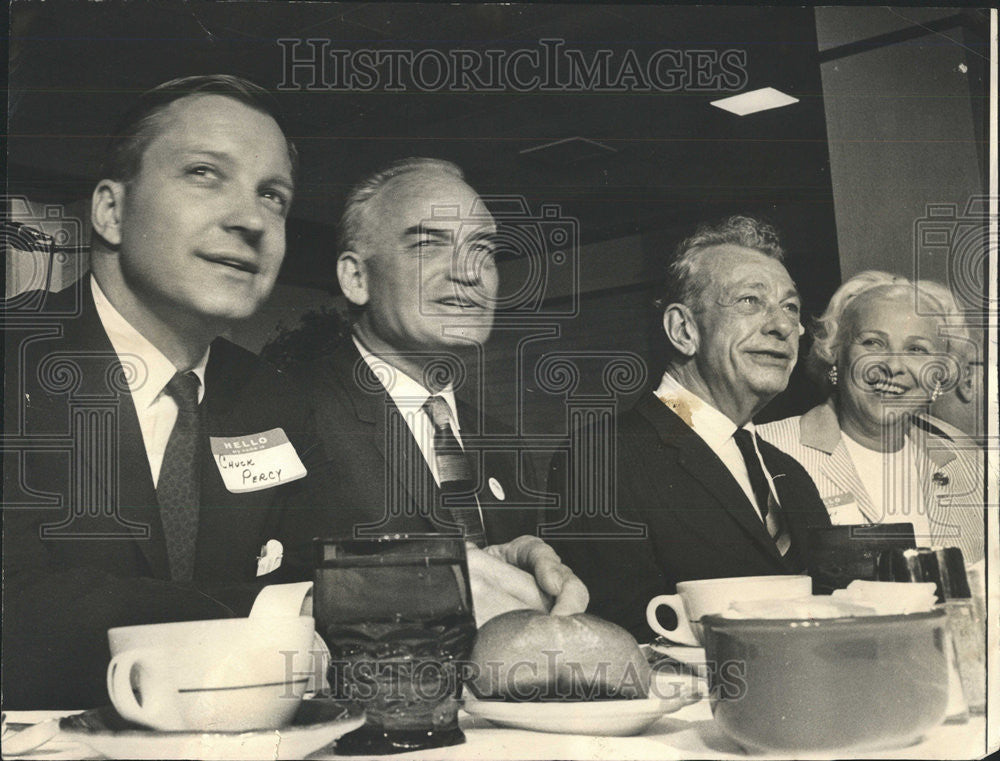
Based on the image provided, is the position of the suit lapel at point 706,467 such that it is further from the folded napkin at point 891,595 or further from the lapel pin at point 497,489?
the lapel pin at point 497,489

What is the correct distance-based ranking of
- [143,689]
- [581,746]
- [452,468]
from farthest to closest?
[452,468] < [581,746] < [143,689]

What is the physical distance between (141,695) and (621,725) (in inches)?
26.2

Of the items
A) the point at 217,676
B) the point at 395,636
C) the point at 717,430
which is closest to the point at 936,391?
the point at 717,430

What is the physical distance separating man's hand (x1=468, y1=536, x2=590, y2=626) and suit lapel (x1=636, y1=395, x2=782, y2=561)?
26 centimetres

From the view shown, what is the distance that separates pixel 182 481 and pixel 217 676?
302 mm

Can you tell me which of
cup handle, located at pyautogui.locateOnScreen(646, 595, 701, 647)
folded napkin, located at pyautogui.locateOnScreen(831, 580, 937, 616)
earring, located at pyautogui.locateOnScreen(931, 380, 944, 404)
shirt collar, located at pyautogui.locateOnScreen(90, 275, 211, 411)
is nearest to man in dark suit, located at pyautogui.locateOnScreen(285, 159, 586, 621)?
cup handle, located at pyautogui.locateOnScreen(646, 595, 701, 647)

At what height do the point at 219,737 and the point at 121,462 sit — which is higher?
the point at 121,462

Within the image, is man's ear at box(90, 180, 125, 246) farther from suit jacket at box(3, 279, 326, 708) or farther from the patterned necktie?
the patterned necktie

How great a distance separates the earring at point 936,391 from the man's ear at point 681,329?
1.32 ft

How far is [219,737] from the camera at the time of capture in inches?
60.7

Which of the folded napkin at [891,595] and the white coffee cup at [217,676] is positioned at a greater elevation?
the folded napkin at [891,595]

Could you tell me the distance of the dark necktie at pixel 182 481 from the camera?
1.65 metres

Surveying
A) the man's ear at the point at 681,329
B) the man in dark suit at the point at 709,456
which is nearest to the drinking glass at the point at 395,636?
the man in dark suit at the point at 709,456

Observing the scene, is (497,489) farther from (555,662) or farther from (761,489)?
(761,489)
